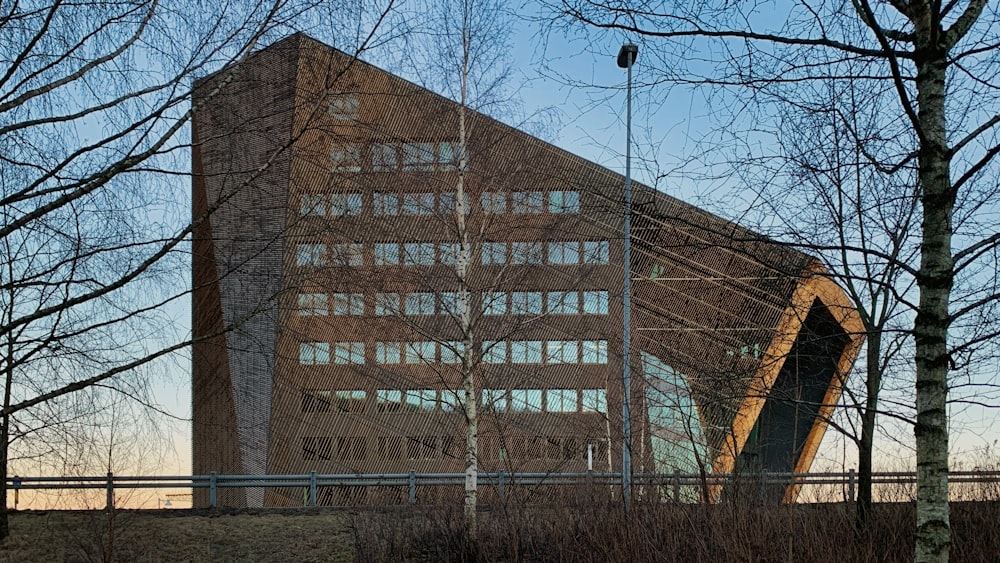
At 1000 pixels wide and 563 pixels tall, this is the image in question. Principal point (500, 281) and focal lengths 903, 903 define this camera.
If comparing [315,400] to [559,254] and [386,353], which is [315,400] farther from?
[559,254]

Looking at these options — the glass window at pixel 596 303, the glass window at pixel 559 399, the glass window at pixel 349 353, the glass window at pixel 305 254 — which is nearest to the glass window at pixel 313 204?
the glass window at pixel 305 254

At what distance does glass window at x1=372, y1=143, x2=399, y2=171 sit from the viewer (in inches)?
490

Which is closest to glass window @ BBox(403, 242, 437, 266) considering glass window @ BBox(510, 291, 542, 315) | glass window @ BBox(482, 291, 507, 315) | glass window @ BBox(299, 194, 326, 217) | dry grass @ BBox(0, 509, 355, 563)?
glass window @ BBox(482, 291, 507, 315)

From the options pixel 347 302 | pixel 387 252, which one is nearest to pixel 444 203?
pixel 387 252

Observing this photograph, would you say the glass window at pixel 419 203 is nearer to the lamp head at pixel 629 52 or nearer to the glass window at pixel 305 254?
the lamp head at pixel 629 52

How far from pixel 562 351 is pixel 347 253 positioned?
9.85 m

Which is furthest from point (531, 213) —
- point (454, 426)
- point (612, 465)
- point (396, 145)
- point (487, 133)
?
point (454, 426)

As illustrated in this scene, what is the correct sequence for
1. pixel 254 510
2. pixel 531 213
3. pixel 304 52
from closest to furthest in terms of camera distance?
1. pixel 304 52
2. pixel 531 213
3. pixel 254 510

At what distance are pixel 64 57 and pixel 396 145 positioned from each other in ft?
23.8

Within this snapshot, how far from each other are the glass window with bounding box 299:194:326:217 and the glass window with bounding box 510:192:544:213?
259 inches

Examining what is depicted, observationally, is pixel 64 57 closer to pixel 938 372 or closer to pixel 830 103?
pixel 830 103

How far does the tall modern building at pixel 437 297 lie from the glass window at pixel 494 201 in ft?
0.11

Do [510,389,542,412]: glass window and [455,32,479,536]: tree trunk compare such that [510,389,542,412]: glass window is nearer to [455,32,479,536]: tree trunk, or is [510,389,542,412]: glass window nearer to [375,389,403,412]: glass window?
[375,389,403,412]: glass window

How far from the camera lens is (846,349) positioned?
10398 millimetres
